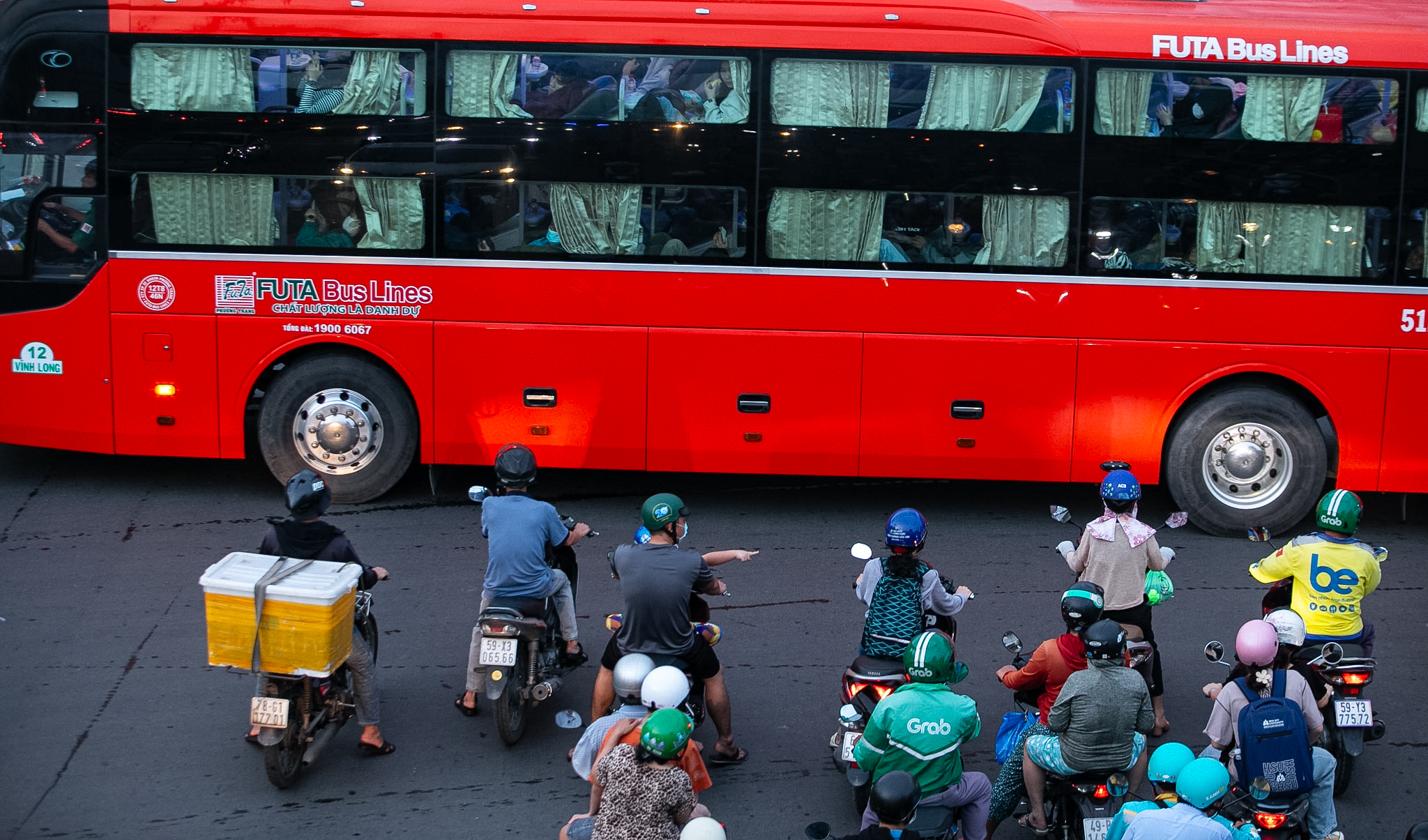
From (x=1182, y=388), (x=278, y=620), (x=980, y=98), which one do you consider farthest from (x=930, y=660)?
(x=980, y=98)

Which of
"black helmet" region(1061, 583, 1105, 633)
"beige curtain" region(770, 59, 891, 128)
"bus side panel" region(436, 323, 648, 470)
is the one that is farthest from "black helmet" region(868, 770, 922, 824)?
"beige curtain" region(770, 59, 891, 128)

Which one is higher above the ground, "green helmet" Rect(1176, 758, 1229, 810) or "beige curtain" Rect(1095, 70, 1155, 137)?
"beige curtain" Rect(1095, 70, 1155, 137)

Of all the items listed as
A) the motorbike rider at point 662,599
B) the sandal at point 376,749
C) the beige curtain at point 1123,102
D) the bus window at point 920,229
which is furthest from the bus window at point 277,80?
the sandal at point 376,749

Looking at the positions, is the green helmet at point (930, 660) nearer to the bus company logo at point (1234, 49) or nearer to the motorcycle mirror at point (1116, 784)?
the motorcycle mirror at point (1116, 784)

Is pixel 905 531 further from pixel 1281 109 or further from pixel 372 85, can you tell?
pixel 372 85

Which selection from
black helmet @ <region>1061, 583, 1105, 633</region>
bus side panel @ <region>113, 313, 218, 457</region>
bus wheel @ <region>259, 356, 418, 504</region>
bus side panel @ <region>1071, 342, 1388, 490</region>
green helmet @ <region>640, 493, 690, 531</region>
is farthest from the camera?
bus wheel @ <region>259, 356, 418, 504</region>

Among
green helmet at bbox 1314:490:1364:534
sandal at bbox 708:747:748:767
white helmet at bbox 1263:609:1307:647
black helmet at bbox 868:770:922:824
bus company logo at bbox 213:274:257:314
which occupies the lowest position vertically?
sandal at bbox 708:747:748:767

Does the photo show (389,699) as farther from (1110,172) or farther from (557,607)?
(1110,172)

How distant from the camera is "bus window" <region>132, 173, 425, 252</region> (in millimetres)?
10492

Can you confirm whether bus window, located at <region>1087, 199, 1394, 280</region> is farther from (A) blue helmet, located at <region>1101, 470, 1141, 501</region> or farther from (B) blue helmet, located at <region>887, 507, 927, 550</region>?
(B) blue helmet, located at <region>887, 507, 927, 550</region>

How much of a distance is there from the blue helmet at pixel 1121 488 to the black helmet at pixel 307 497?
379cm

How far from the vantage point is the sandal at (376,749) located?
688cm

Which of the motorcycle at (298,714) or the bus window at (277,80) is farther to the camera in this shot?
the bus window at (277,80)

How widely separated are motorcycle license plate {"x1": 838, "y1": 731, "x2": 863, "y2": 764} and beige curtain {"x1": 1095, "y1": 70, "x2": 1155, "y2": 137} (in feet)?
19.2
